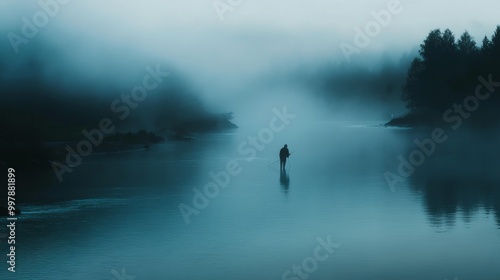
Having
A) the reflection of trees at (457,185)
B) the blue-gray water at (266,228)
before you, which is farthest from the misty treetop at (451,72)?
the blue-gray water at (266,228)

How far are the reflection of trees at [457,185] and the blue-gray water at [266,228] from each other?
2.7 inches

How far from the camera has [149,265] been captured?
66.8ft

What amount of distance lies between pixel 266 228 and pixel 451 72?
366ft

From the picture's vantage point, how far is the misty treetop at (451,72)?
104 m

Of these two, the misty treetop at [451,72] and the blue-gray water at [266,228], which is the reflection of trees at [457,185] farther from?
the misty treetop at [451,72]

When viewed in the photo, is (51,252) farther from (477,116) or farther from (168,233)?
(477,116)

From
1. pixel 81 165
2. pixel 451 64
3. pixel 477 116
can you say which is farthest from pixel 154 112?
pixel 81 165

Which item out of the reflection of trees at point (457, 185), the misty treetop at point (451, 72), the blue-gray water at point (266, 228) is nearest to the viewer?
the blue-gray water at point (266, 228)

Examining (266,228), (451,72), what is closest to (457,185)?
(266,228)

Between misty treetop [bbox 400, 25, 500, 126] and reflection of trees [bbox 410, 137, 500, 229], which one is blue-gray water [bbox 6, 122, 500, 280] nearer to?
reflection of trees [bbox 410, 137, 500, 229]

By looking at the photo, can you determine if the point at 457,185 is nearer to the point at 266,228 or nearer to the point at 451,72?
the point at 266,228

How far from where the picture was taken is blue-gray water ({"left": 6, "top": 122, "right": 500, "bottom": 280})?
783 inches

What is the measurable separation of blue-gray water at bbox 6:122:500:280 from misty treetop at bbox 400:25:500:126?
59.4m

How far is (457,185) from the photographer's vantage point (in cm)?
→ 4062
